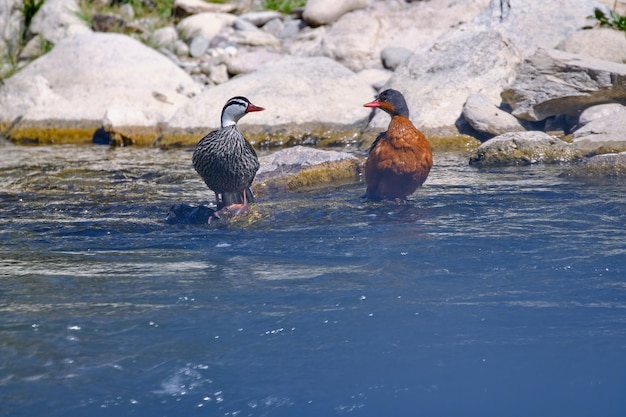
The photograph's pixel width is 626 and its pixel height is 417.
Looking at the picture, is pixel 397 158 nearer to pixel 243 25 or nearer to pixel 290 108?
pixel 290 108

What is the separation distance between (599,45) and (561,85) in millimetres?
1586

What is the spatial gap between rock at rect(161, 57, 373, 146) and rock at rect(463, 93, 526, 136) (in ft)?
5.18

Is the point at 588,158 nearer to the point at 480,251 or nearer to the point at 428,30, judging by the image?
the point at 480,251

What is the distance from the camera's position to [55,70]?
13.2m

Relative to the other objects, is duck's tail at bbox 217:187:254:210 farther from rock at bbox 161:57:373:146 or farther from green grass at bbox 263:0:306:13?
green grass at bbox 263:0:306:13

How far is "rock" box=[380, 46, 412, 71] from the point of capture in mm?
13305

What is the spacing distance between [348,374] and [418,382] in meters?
0.31

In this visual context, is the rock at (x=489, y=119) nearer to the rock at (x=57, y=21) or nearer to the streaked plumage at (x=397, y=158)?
the streaked plumage at (x=397, y=158)

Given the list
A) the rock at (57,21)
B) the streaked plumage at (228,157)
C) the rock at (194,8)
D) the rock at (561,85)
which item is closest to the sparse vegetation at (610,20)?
the rock at (561,85)

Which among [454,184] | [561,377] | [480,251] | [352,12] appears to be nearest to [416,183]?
[454,184]

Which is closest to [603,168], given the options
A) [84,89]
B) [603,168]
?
[603,168]

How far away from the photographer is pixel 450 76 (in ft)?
35.9

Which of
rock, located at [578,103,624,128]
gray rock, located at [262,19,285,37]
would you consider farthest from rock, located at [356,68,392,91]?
gray rock, located at [262,19,285,37]

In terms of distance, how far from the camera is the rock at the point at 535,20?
11.5 metres
